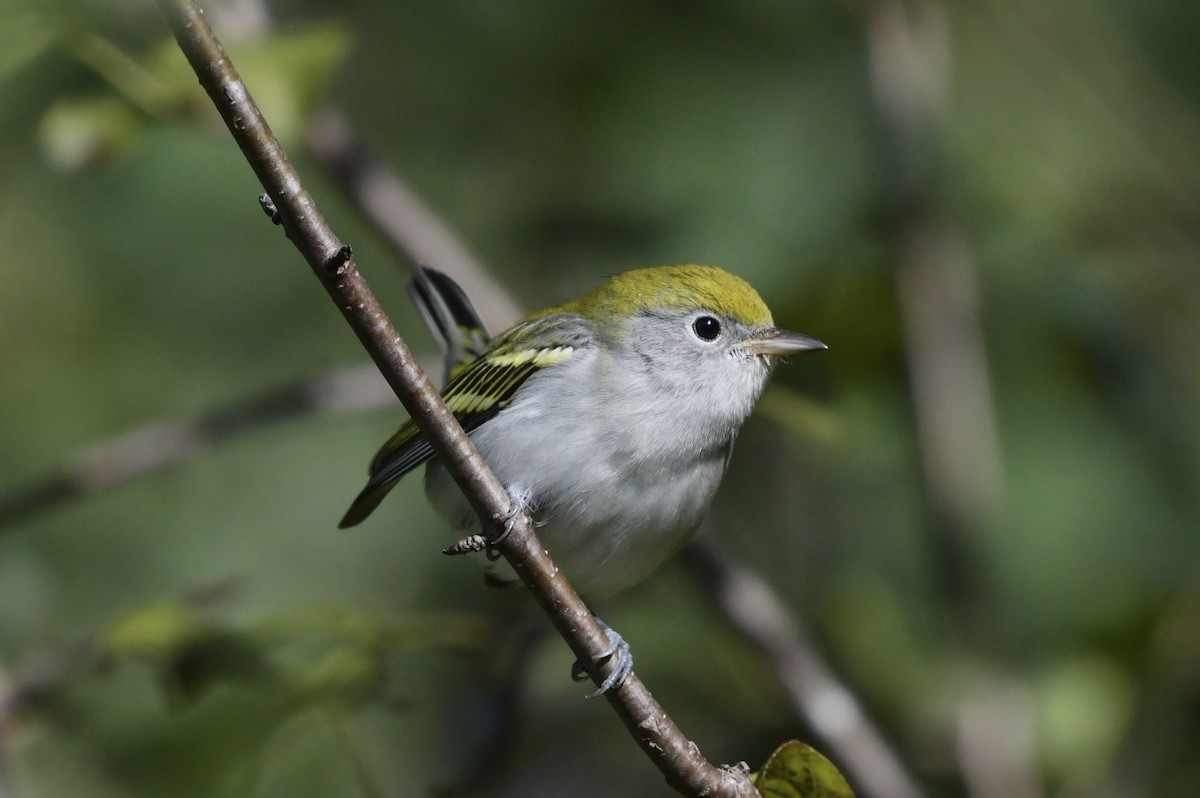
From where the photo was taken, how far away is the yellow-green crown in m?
3.53

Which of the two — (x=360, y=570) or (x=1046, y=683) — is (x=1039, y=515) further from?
(x=360, y=570)

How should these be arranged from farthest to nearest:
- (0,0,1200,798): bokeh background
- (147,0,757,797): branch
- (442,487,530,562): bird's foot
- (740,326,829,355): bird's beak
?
(0,0,1200,798): bokeh background < (740,326,829,355): bird's beak < (442,487,530,562): bird's foot < (147,0,757,797): branch

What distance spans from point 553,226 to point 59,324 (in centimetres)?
231

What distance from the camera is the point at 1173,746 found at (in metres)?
4.32

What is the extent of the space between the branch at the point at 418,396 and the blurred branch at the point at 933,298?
1.74 metres

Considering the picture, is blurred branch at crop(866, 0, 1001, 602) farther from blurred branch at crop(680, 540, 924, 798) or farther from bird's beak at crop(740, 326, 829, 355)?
bird's beak at crop(740, 326, 829, 355)

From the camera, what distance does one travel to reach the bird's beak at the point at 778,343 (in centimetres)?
340

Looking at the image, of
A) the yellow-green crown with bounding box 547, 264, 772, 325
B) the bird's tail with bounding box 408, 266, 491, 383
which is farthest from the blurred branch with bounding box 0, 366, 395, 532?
the yellow-green crown with bounding box 547, 264, 772, 325

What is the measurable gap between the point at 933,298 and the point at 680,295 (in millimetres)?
992

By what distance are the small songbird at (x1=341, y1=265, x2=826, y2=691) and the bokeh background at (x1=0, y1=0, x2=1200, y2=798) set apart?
1.54ft

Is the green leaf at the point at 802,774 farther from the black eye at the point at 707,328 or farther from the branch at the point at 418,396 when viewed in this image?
the black eye at the point at 707,328

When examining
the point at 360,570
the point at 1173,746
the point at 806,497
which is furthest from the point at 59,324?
the point at 1173,746

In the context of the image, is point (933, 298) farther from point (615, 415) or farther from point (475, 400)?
point (475, 400)

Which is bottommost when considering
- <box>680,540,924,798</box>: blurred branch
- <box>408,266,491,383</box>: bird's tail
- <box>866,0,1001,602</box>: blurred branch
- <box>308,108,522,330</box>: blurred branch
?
<box>680,540,924,798</box>: blurred branch
